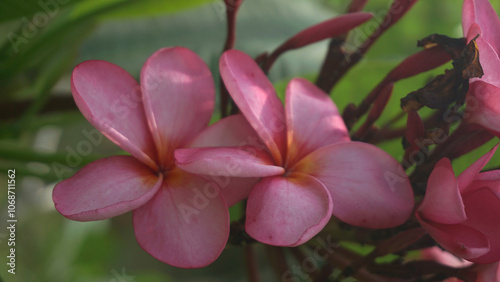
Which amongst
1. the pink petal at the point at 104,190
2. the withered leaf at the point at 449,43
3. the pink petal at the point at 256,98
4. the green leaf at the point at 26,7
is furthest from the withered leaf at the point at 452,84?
the green leaf at the point at 26,7

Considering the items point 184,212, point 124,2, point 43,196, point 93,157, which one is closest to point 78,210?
point 184,212

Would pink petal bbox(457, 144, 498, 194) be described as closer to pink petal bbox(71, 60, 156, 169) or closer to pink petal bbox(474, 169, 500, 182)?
pink petal bbox(474, 169, 500, 182)

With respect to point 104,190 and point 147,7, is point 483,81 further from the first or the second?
point 147,7

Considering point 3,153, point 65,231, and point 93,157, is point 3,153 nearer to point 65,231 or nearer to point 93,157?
point 93,157

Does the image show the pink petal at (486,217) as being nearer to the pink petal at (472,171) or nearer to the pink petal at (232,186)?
the pink petal at (472,171)

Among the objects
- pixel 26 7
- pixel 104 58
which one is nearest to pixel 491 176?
pixel 26 7

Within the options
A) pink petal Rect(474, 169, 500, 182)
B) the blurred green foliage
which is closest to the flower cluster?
pink petal Rect(474, 169, 500, 182)
